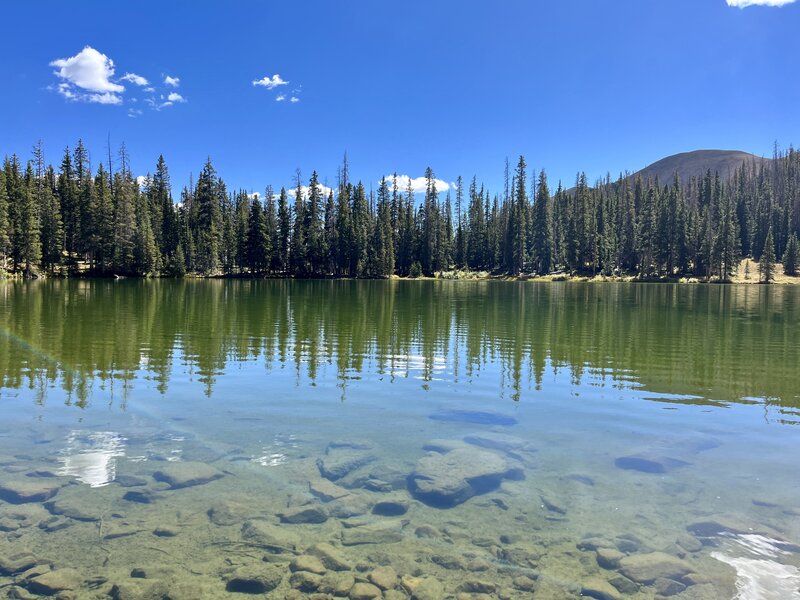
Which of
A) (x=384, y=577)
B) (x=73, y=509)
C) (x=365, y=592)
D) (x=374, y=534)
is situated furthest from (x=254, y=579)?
(x=73, y=509)

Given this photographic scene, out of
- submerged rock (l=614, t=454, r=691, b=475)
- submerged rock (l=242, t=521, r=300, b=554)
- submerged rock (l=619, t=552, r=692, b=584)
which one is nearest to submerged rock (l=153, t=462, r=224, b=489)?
submerged rock (l=242, t=521, r=300, b=554)

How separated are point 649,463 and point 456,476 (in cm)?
335

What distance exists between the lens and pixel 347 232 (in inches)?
4535

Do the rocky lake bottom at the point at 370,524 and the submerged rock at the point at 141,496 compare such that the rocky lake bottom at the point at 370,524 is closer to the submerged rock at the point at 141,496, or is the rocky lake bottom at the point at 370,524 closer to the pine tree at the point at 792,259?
the submerged rock at the point at 141,496

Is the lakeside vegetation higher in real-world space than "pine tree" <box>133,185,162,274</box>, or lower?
lower

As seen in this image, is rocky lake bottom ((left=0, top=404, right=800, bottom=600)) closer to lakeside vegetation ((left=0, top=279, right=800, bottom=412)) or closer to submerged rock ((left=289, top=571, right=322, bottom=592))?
submerged rock ((left=289, top=571, right=322, bottom=592))

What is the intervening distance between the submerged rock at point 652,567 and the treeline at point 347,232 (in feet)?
297

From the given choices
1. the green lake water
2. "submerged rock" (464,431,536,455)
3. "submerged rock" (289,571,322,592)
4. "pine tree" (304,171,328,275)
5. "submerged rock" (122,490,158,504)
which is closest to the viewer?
"submerged rock" (289,571,322,592)

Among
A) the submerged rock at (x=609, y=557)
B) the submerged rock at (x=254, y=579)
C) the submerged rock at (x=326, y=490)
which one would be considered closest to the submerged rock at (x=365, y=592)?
the submerged rock at (x=254, y=579)

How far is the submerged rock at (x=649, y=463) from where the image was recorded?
888 cm

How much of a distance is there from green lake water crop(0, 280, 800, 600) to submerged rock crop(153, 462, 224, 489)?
6cm

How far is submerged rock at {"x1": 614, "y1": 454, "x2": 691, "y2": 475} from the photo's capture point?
8883 mm

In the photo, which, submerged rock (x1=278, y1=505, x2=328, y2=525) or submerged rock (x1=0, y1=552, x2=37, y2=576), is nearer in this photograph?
submerged rock (x1=0, y1=552, x2=37, y2=576)

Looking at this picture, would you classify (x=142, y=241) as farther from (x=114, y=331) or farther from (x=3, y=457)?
(x=3, y=457)
